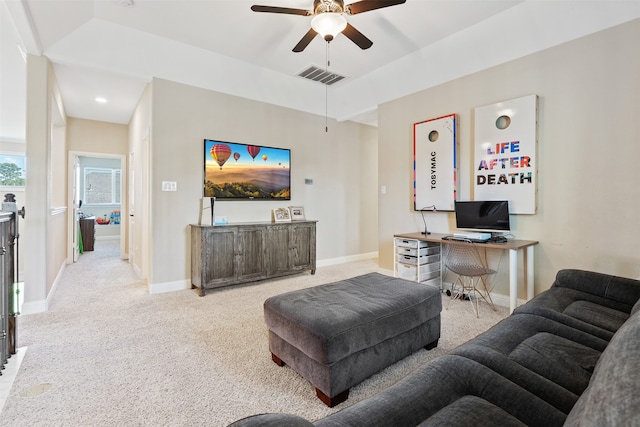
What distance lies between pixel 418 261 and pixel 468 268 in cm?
57

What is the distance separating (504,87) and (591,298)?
2.47 meters

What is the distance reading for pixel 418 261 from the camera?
3680 mm

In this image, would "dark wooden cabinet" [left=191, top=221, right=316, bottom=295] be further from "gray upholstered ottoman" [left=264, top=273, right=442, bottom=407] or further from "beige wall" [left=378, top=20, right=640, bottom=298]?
"beige wall" [left=378, top=20, right=640, bottom=298]

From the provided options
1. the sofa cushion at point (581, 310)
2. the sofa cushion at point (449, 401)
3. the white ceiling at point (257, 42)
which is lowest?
the sofa cushion at point (449, 401)

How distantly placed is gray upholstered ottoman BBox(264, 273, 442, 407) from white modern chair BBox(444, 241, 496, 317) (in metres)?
1.35

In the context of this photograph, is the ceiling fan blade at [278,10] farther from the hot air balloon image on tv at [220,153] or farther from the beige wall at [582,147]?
the beige wall at [582,147]

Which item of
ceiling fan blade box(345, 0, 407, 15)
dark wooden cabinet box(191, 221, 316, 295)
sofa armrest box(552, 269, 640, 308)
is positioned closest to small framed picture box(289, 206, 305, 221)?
dark wooden cabinet box(191, 221, 316, 295)

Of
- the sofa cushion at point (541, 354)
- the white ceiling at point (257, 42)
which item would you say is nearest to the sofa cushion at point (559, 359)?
the sofa cushion at point (541, 354)

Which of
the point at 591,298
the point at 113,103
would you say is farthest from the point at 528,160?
the point at 113,103

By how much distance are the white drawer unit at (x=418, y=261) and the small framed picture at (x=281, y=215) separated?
1769mm

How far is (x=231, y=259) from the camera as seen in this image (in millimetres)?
3936

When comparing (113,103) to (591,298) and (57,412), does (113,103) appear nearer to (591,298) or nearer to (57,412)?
(57,412)

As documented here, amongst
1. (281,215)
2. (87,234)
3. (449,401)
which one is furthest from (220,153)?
(87,234)

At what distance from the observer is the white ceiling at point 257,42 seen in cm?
300
